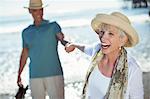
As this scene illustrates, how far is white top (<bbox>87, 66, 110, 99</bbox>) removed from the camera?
323cm

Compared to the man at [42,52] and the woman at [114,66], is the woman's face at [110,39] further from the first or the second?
the man at [42,52]

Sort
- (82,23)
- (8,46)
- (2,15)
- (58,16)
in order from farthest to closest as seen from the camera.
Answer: (2,15), (58,16), (82,23), (8,46)

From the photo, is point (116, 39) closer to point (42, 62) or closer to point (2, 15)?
point (42, 62)

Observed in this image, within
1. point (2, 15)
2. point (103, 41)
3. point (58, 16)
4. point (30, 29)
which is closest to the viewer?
point (103, 41)

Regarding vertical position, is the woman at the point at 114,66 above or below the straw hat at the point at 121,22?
below

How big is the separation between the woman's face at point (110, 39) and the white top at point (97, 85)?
0.19m

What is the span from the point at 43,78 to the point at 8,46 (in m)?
11.8

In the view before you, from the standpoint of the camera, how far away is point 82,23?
2538 cm

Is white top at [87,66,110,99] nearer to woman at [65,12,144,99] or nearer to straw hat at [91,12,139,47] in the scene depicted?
woman at [65,12,144,99]

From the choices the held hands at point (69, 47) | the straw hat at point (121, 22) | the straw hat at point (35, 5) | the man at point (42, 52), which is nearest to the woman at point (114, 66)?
the straw hat at point (121, 22)

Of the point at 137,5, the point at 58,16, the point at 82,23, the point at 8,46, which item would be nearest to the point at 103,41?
the point at 8,46

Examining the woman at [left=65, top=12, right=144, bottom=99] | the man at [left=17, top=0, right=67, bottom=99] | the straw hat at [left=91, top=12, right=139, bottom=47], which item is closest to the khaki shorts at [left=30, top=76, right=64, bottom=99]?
the man at [left=17, top=0, right=67, bottom=99]

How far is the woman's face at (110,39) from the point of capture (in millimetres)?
3229

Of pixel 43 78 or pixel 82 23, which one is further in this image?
pixel 82 23
